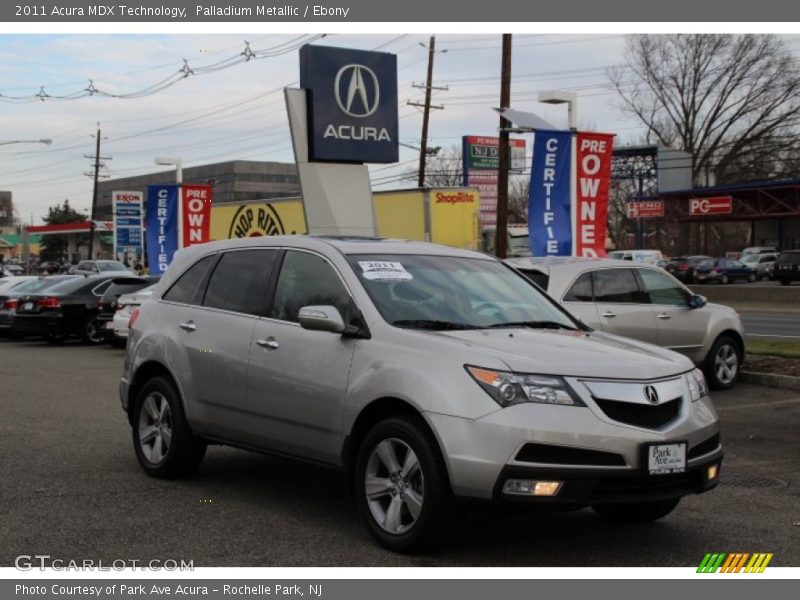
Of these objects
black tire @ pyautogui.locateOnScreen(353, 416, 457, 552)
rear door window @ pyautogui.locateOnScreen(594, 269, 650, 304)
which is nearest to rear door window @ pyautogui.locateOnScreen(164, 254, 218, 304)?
black tire @ pyautogui.locateOnScreen(353, 416, 457, 552)

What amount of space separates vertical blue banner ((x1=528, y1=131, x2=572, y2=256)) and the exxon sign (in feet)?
8.96

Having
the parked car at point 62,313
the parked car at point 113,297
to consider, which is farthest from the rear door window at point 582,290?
the parked car at point 62,313

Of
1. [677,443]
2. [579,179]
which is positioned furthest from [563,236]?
[677,443]

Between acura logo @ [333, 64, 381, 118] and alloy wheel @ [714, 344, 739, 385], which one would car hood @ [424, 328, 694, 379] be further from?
acura logo @ [333, 64, 381, 118]

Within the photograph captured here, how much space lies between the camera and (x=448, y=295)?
625 centimetres

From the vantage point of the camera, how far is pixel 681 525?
6.13 m

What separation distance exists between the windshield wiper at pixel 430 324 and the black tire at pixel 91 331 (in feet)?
54.4

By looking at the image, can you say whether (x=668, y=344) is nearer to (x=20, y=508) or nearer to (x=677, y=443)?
(x=677, y=443)

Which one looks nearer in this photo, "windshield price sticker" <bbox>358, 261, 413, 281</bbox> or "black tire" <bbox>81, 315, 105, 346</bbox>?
"windshield price sticker" <bbox>358, 261, 413, 281</bbox>

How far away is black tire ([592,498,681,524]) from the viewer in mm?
6023

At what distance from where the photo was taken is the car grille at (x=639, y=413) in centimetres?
510

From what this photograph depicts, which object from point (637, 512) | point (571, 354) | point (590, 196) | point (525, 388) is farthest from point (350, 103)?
point (525, 388)

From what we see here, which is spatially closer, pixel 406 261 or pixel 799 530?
pixel 799 530

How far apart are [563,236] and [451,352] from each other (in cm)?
1238
